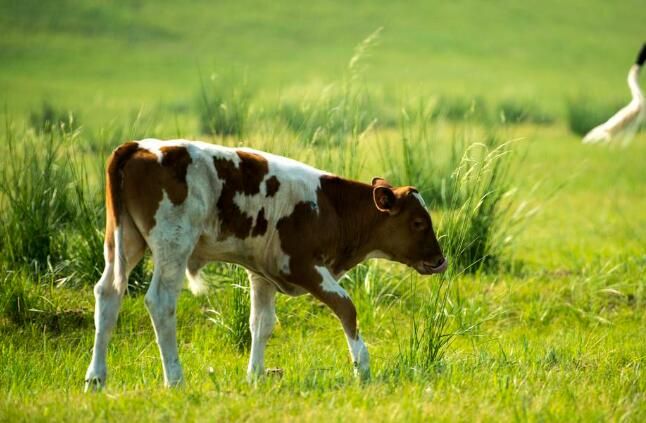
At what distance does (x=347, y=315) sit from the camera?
7285mm

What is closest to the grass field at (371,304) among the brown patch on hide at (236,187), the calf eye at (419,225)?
the calf eye at (419,225)

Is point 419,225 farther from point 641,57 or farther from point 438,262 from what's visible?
point 641,57

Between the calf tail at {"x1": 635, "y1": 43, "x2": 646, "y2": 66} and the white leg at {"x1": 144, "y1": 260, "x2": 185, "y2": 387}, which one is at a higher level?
the calf tail at {"x1": 635, "y1": 43, "x2": 646, "y2": 66}

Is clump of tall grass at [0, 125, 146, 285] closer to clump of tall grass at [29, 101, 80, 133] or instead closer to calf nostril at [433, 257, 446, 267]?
Result: clump of tall grass at [29, 101, 80, 133]

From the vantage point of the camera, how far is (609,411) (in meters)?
6.75

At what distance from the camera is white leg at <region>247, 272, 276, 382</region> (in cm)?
779

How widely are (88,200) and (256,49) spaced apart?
32694 millimetres

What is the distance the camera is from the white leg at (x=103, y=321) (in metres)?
6.95

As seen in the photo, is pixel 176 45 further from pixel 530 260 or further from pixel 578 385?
pixel 578 385

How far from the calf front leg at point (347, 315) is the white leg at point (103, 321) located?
1.35m

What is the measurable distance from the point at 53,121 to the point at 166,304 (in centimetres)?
1406

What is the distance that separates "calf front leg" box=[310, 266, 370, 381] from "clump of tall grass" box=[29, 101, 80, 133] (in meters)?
3.52

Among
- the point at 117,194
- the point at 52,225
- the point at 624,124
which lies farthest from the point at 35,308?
the point at 624,124

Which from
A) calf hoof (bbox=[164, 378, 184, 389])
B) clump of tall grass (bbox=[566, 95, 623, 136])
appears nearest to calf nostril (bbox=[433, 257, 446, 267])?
calf hoof (bbox=[164, 378, 184, 389])
